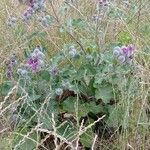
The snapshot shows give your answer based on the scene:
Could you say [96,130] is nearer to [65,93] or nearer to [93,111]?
[93,111]

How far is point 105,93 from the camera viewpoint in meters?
2.11

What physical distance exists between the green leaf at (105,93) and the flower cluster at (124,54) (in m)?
0.16

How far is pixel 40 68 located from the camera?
2098mm

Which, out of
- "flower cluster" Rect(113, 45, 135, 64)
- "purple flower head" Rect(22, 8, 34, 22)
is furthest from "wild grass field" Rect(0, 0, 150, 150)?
"purple flower head" Rect(22, 8, 34, 22)

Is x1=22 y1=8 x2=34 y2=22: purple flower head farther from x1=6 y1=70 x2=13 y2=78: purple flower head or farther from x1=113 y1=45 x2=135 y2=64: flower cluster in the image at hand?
x1=113 y1=45 x2=135 y2=64: flower cluster

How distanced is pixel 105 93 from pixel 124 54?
0.69 ft

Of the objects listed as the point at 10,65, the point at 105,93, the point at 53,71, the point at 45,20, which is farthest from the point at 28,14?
the point at 105,93

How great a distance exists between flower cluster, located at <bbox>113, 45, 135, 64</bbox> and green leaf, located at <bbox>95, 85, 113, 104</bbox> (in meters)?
0.16

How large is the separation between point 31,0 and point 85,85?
512 mm

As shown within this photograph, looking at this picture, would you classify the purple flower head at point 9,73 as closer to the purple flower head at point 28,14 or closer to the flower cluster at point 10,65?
the flower cluster at point 10,65

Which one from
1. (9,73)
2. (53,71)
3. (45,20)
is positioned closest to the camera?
(53,71)

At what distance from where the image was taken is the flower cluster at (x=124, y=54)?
2.02 meters

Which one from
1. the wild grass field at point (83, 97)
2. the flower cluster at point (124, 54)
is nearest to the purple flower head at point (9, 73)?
the wild grass field at point (83, 97)

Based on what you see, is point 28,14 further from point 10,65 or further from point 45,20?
point 10,65
